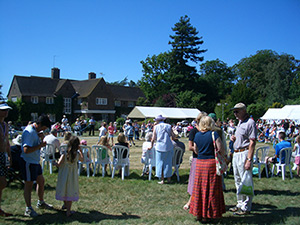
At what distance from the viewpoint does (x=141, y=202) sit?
229 inches

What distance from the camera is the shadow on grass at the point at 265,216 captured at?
15.2 ft

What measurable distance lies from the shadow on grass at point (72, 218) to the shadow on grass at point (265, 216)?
1.70m

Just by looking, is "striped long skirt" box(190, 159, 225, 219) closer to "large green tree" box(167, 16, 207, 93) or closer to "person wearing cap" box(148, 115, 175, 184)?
"person wearing cap" box(148, 115, 175, 184)

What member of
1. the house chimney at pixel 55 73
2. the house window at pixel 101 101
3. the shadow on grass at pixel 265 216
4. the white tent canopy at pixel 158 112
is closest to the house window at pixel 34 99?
the house chimney at pixel 55 73

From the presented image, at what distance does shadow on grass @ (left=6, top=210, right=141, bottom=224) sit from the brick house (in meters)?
40.8

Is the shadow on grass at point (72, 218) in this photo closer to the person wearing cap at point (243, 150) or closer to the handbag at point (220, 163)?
the handbag at point (220, 163)

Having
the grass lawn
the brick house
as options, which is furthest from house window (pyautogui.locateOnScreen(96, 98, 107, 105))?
the grass lawn

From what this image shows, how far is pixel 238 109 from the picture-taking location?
4996 millimetres

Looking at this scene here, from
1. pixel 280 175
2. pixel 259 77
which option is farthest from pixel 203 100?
pixel 280 175

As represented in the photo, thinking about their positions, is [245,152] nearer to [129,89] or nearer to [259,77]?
[129,89]

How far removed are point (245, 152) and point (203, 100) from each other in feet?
172

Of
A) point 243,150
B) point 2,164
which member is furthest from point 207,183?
point 2,164

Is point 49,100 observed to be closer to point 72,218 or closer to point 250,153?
point 72,218

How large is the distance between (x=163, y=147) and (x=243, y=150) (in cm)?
264
